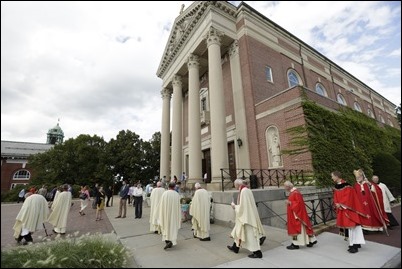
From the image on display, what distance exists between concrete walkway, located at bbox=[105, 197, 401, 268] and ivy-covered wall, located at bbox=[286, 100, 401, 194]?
5856mm

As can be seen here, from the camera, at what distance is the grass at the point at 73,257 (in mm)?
4348

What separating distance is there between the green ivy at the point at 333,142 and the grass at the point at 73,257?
1039cm

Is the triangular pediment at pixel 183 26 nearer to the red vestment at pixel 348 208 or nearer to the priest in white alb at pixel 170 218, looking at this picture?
the priest in white alb at pixel 170 218

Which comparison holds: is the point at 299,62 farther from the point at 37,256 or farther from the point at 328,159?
the point at 37,256

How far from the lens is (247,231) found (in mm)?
5688

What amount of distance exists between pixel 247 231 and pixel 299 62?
20617 mm

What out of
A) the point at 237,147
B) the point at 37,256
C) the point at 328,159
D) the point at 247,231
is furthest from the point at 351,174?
the point at 37,256

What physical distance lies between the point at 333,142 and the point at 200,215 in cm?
1036

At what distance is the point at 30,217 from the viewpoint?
7.39 meters

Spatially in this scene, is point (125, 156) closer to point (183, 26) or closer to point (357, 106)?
point (183, 26)

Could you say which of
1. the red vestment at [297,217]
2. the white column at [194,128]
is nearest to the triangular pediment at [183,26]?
the white column at [194,128]

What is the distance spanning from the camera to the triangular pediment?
57.5 ft

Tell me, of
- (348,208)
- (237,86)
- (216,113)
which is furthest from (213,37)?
(348,208)

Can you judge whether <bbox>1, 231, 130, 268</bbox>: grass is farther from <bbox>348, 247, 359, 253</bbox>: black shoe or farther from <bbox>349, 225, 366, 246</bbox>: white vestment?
<bbox>349, 225, 366, 246</bbox>: white vestment
